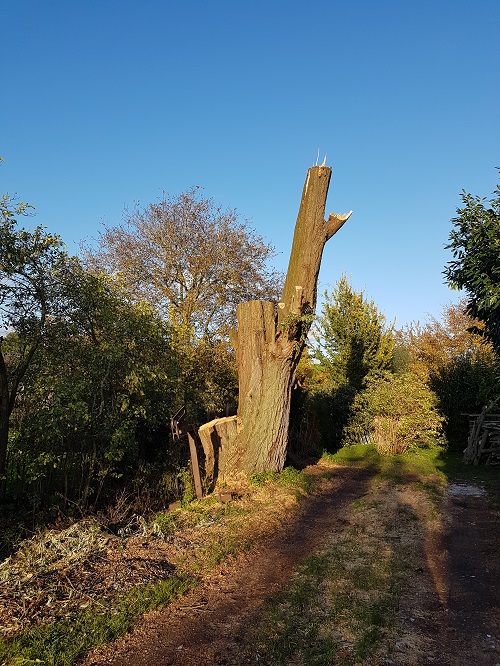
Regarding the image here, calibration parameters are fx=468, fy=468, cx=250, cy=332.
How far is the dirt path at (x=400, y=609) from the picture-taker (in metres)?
4.25

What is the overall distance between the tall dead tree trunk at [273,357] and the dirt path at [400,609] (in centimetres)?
270

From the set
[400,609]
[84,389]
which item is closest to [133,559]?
[84,389]

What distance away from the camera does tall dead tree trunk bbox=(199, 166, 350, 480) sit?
432 inches

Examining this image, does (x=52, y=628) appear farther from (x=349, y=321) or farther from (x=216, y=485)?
(x=349, y=321)

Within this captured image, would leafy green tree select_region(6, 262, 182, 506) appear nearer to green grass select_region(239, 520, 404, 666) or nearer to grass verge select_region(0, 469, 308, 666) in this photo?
grass verge select_region(0, 469, 308, 666)

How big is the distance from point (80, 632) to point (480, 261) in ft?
33.0

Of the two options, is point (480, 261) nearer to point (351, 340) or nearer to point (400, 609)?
point (400, 609)

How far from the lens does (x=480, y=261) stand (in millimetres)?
10422

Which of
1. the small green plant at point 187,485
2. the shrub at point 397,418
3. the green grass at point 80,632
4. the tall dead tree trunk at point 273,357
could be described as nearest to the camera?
the green grass at point 80,632


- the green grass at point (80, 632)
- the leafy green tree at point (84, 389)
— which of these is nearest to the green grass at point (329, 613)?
the green grass at point (80, 632)

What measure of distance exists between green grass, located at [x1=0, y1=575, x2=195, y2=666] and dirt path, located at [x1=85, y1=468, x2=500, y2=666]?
0.42 feet

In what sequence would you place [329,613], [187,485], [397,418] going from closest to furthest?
[329,613]
[187,485]
[397,418]

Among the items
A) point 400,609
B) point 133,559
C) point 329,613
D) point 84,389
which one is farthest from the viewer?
point 84,389

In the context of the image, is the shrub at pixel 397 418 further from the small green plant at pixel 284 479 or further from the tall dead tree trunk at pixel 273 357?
the tall dead tree trunk at pixel 273 357
